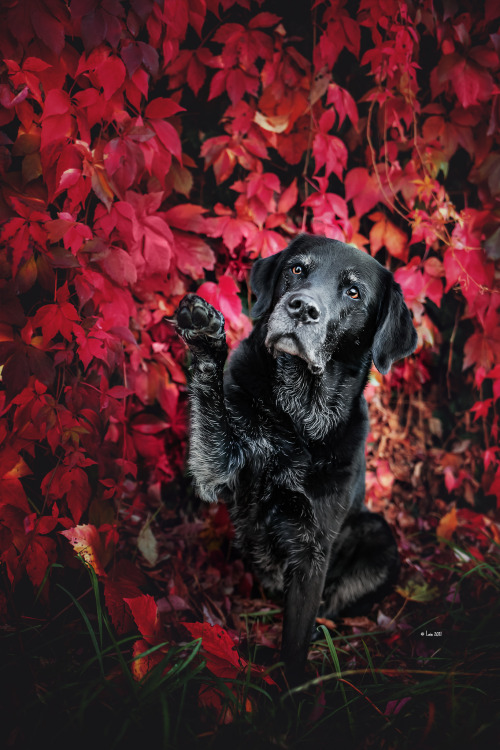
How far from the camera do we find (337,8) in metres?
2.59

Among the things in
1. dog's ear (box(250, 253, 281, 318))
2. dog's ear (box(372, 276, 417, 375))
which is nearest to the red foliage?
dog's ear (box(250, 253, 281, 318))

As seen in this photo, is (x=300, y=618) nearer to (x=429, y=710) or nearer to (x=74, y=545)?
(x=429, y=710)

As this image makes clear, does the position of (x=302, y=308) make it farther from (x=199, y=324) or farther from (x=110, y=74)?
(x=110, y=74)

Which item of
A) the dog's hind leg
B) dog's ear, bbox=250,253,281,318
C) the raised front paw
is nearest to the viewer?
the raised front paw

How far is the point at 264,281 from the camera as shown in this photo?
2443mm

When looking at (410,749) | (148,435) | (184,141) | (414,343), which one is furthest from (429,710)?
(184,141)

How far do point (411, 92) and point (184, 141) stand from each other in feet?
3.91

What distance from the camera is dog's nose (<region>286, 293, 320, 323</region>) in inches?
78.2

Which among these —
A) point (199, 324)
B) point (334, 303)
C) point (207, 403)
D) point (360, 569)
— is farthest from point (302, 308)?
point (360, 569)

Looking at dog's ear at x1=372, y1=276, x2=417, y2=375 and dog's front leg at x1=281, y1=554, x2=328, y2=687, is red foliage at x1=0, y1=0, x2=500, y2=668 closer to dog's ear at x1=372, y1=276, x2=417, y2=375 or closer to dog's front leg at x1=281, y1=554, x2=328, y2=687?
dog's ear at x1=372, y1=276, x2=417, y2=375

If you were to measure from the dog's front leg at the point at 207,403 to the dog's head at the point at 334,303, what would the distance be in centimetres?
26

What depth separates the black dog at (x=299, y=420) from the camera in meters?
2.20

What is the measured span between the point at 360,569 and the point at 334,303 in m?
1.35

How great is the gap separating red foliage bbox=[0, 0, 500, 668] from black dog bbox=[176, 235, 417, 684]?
0.36 metres
